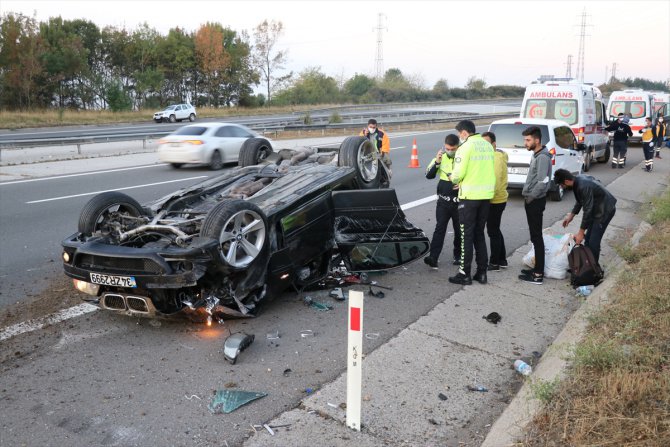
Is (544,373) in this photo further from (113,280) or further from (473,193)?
(113,280)

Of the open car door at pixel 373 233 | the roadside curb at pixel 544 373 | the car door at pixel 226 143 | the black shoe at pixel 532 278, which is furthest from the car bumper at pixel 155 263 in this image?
the car door at pixel 226 143

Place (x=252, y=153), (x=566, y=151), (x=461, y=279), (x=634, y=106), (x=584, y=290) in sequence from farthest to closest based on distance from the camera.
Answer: (x=634, y=106), (x=566, y=151), (x=252, y=153), (x=461, y=279), (x=584, y=290)

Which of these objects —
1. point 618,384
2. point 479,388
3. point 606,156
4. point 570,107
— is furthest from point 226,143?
point 618,384

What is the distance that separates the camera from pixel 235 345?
Answer: 14.7 ft

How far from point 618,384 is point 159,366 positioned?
319 cm

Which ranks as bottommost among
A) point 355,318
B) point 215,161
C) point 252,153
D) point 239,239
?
point 215,161

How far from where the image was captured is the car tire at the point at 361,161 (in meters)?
6.80

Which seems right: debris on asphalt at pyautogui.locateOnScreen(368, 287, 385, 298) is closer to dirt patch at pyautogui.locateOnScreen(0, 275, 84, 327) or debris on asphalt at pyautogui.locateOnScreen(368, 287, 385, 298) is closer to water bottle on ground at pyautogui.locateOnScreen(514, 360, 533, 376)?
water bottle on ground at pyautogui.locateOnScreen(514, 360, 533, 376)

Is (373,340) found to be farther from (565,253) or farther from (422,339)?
(565,253)

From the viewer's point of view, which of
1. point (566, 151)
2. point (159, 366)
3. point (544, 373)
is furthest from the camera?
point (566, 151)

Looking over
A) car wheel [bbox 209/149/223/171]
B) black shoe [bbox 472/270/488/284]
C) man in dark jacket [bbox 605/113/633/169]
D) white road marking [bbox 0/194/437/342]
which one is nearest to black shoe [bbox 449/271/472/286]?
black shoe [bbox 472/270/488/284]

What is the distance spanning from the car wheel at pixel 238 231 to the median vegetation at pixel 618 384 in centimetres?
267

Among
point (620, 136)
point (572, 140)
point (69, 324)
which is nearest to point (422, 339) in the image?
point (69, 324)

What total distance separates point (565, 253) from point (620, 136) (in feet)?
39.1
